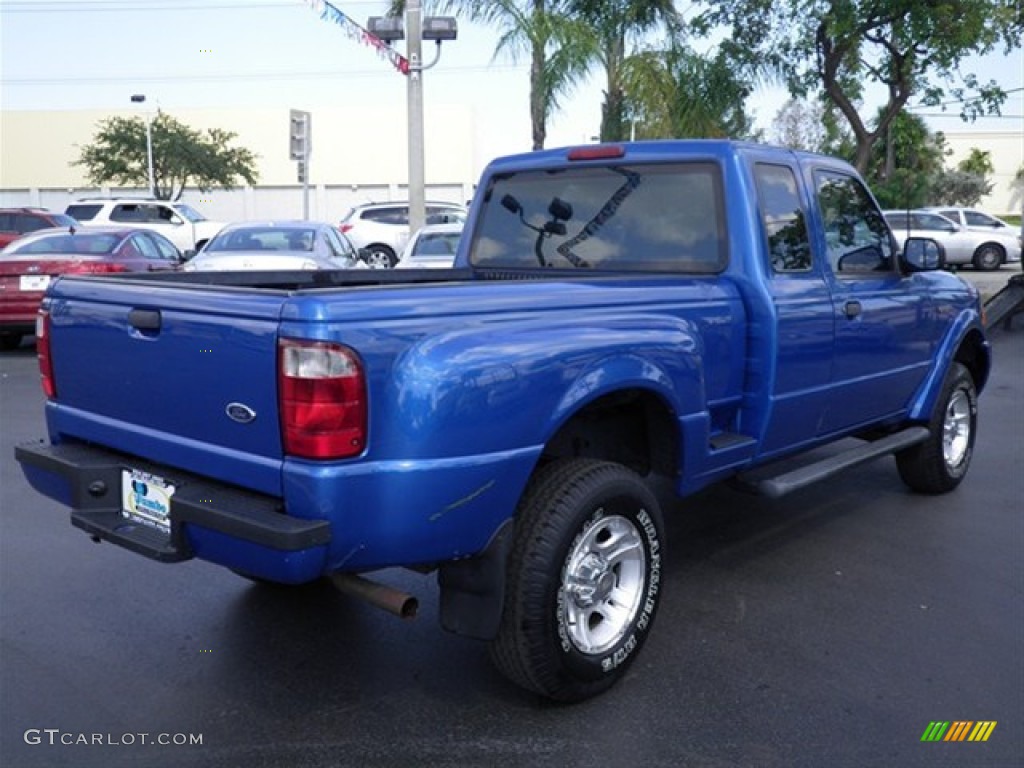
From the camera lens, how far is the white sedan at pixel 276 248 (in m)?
12.5

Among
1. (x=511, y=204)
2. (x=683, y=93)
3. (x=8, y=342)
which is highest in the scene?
(x=683, y=93)

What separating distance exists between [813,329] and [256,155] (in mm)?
54232

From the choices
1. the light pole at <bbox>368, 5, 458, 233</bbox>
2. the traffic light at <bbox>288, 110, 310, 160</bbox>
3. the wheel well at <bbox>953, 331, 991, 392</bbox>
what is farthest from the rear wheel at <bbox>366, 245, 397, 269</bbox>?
the wheel well at <bbox>953, 331, 991, 392</bbox>

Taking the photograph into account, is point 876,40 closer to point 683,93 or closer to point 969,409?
point 683,93

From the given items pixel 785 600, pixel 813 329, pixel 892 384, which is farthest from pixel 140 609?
pixel 892 384

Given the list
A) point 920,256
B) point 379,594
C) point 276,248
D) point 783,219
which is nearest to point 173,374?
point 379,594

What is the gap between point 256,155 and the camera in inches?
2172

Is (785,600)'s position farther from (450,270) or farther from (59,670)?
(59,670)

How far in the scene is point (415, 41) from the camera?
14.9 m

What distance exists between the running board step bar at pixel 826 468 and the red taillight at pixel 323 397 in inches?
87.9

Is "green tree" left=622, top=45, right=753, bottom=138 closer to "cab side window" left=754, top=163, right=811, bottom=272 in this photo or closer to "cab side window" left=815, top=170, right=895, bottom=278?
"cab side window" left=815, top=170, right=895, bottom=278

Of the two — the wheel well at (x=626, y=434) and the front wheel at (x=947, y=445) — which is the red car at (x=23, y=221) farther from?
the wheel well at (x=626, y=434)

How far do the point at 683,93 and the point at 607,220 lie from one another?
41.2 feet

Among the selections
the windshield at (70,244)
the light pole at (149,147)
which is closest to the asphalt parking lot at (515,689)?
the windshield at (70,244)
